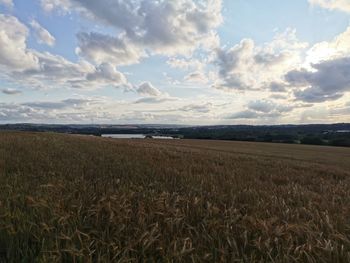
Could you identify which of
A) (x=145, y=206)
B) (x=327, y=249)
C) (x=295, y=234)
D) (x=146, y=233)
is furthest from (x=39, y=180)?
(x=327, y=249)

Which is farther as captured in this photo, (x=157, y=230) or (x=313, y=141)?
(x=313, y=141)

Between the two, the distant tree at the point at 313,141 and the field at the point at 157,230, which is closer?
the field at the point at 157,230

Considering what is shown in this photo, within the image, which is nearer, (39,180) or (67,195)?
(67,195)

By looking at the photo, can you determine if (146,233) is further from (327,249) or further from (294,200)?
(294,200)

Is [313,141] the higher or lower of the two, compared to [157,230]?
lower

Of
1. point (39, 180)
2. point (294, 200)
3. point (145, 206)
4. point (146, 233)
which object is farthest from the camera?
point (39, 180)

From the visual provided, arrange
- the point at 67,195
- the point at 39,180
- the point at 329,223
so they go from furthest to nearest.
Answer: the point at 39,180, the point at 67,195, the point at 329,223

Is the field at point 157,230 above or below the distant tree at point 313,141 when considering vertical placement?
above

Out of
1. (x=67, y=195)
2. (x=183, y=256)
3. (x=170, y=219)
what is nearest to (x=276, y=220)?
(x=170, y=219)

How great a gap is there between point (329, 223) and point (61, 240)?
321cm

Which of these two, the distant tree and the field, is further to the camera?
the distant tree

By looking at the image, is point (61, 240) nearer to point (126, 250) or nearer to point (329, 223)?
point (126, 250)

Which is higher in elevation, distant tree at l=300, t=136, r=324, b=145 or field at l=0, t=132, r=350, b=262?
field at l=0, t=132, r=350, b=262

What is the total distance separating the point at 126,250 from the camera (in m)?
3.93
